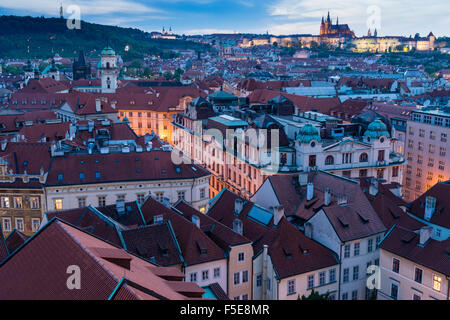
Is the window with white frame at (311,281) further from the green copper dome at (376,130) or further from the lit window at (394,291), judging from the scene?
the green copper dome at (376,130)

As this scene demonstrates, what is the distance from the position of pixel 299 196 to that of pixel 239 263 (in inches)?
562

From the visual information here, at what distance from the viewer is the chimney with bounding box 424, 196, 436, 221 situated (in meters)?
51.3

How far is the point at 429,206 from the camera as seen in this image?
169ft

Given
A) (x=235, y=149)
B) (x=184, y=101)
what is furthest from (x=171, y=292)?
(x=184, y=101)

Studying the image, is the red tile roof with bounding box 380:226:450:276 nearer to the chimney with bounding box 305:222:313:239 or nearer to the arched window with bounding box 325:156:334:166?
the chimney with bounding box 305:222:313:239

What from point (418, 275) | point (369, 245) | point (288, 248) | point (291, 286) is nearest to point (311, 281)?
point (291, 286)

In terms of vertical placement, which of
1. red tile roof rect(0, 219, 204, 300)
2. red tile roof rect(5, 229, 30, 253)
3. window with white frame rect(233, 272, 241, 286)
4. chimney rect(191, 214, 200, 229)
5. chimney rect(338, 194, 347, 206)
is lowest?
window with white frame rect(233, 272, 241, 286)

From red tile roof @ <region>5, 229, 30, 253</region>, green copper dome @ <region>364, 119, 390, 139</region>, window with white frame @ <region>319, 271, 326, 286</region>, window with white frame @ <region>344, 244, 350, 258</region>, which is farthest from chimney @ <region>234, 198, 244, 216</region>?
green copper dome @ <region>364, 119, 390, 139</region>

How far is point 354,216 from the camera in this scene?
45.3 metres

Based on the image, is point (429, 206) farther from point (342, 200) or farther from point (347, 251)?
point (347, 251)

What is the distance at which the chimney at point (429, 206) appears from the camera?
51.3 metres

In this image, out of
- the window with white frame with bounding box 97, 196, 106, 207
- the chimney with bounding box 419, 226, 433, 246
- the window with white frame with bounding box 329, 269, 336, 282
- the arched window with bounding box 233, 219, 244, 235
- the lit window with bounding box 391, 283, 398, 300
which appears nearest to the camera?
the chimney with bounding box 419, 226, 433, 246

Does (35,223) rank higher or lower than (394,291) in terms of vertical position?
higher
